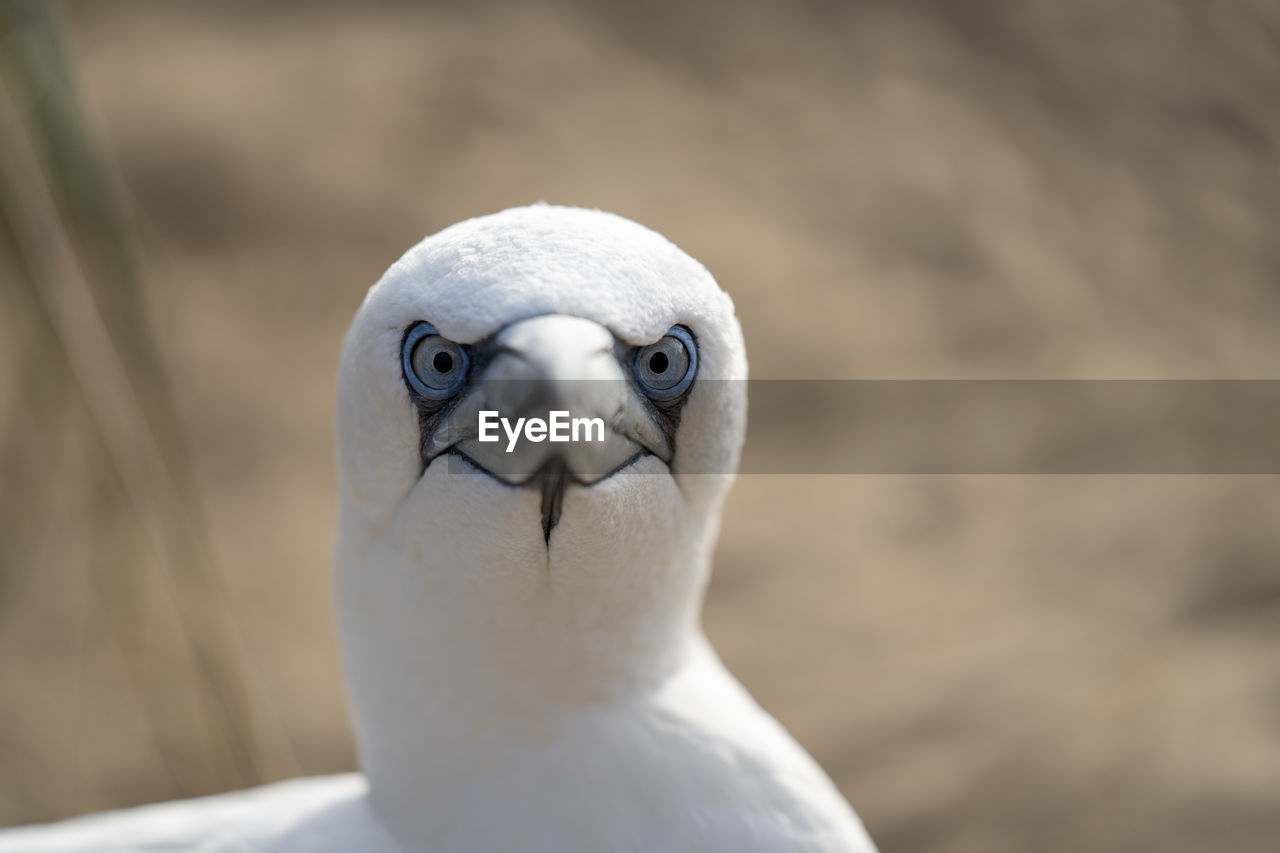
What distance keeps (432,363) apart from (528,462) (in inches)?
7.9

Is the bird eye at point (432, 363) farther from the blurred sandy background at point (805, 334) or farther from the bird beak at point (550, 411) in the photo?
the blurred sandy background at point (805, 334)

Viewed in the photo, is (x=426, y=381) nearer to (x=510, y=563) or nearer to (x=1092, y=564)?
(x=510, y=563)

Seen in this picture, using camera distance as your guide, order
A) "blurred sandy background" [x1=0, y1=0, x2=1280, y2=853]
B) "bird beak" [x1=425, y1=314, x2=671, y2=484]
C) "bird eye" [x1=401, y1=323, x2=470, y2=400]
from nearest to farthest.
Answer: "bird beak" [x1=425, y1=314, x2=671, y2=484] < "bird eye" [x1=401, y1=323, x2=470, y2=400] < "blurred sandy background" [x1=0, y1=0, x2=1280, y2=853]

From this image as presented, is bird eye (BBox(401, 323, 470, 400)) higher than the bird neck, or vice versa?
bird eye (BBox(401, 323, 470, 400))

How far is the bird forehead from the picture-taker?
4.51 feet

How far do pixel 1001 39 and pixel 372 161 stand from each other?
324 cm

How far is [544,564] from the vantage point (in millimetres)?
1463

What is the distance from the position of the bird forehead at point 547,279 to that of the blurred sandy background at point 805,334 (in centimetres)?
131

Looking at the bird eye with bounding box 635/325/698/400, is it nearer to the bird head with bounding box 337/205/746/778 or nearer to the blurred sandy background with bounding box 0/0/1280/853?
the bird head with bounding box 337/205/746/778

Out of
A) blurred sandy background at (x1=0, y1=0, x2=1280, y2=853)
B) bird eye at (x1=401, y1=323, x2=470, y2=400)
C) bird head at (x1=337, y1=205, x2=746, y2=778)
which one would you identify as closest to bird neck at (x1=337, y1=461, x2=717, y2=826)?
bird head at (x1=337, y1=205, x2=746, y2=778)

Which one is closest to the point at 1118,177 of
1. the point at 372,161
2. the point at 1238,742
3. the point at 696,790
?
the point at 1238,742

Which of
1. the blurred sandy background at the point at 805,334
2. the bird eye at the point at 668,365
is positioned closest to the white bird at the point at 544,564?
the bird eye at the point at 668,365

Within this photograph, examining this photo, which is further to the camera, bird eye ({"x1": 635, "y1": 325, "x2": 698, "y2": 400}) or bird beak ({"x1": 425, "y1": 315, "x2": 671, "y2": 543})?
bird eye ({"x1": 635, "y1": 325, "x2": 698, "y2": 400})

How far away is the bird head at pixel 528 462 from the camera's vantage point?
1.37m
